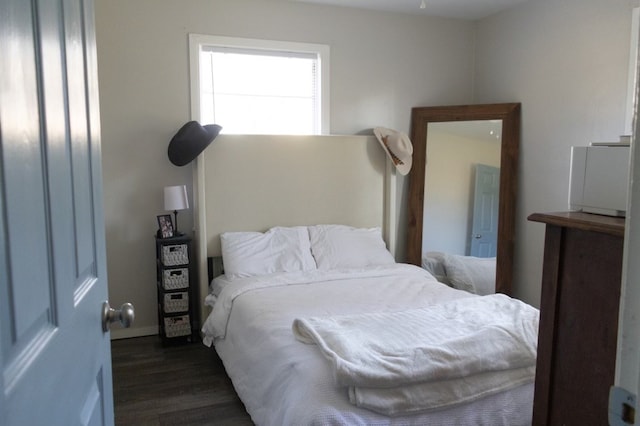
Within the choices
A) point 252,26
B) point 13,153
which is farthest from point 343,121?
point 13,153

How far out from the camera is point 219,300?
3.09 m

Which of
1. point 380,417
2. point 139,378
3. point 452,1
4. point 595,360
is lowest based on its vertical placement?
point 139,378

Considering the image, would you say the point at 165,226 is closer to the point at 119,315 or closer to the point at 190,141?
the point at 190,141

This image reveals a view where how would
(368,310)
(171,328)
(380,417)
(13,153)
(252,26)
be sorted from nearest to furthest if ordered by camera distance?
(13,153) → (380,417) → (368,310) → (171,328) → (252,26)

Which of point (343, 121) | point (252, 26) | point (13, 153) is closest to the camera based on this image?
point (13, 153)

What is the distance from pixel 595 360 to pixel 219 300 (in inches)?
97.3

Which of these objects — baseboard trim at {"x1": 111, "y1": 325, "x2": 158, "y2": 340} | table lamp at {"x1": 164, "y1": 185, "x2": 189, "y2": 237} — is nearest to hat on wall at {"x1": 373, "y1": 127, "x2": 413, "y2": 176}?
table lamp at {"x1": 164, "y1": 185, "x2": 189, "y2": 237}

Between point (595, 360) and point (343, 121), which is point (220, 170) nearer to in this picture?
point (343, 121)

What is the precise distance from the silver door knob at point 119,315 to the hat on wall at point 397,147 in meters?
3.10

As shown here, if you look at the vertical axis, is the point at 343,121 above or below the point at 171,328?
above

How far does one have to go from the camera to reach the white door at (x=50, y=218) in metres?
0.60

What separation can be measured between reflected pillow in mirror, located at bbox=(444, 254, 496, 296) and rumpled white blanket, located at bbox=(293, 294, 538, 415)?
1703mm

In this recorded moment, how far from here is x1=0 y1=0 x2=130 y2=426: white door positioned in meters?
0.60

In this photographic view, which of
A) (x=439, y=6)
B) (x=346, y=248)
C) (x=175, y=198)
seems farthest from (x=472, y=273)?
(x=175, y=198)
